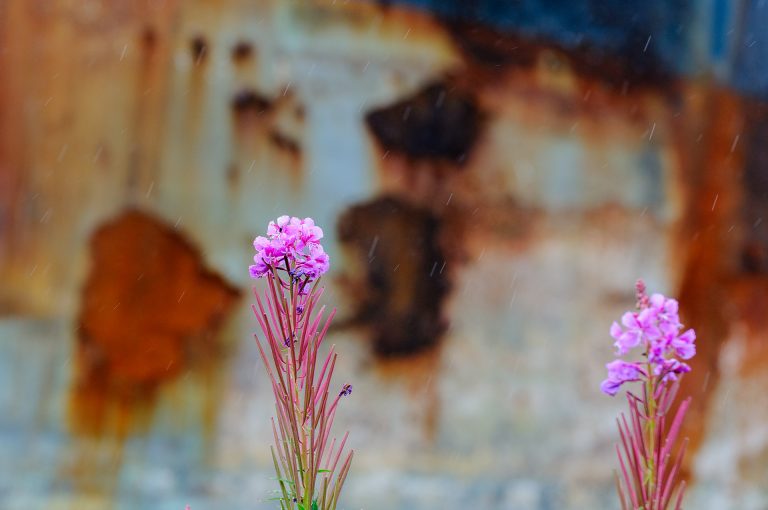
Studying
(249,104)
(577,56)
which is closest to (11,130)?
(249,104)

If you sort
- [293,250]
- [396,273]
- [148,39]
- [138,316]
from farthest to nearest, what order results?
1. [396,273]
2. [148,39]
3. [138,316]
4. [293,250]

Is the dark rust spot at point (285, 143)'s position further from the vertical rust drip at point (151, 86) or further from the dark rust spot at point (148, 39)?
the dark rust spot at point (148, 39)

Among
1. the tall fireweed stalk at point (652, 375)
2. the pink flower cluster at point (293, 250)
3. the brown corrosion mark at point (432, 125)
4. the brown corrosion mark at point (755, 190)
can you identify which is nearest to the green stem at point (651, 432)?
the tall fireweed stalk at point (652, 375)

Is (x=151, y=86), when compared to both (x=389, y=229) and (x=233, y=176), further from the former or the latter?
(x=389, y=229)

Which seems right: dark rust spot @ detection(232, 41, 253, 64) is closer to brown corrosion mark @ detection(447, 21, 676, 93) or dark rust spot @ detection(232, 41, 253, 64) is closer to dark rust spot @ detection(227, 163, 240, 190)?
dark rust spot @ detection(227, 163, 240, 190)

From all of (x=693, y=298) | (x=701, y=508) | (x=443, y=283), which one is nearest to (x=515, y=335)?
(x=443, y=283)

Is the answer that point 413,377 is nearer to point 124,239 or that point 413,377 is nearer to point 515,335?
point 515,335
